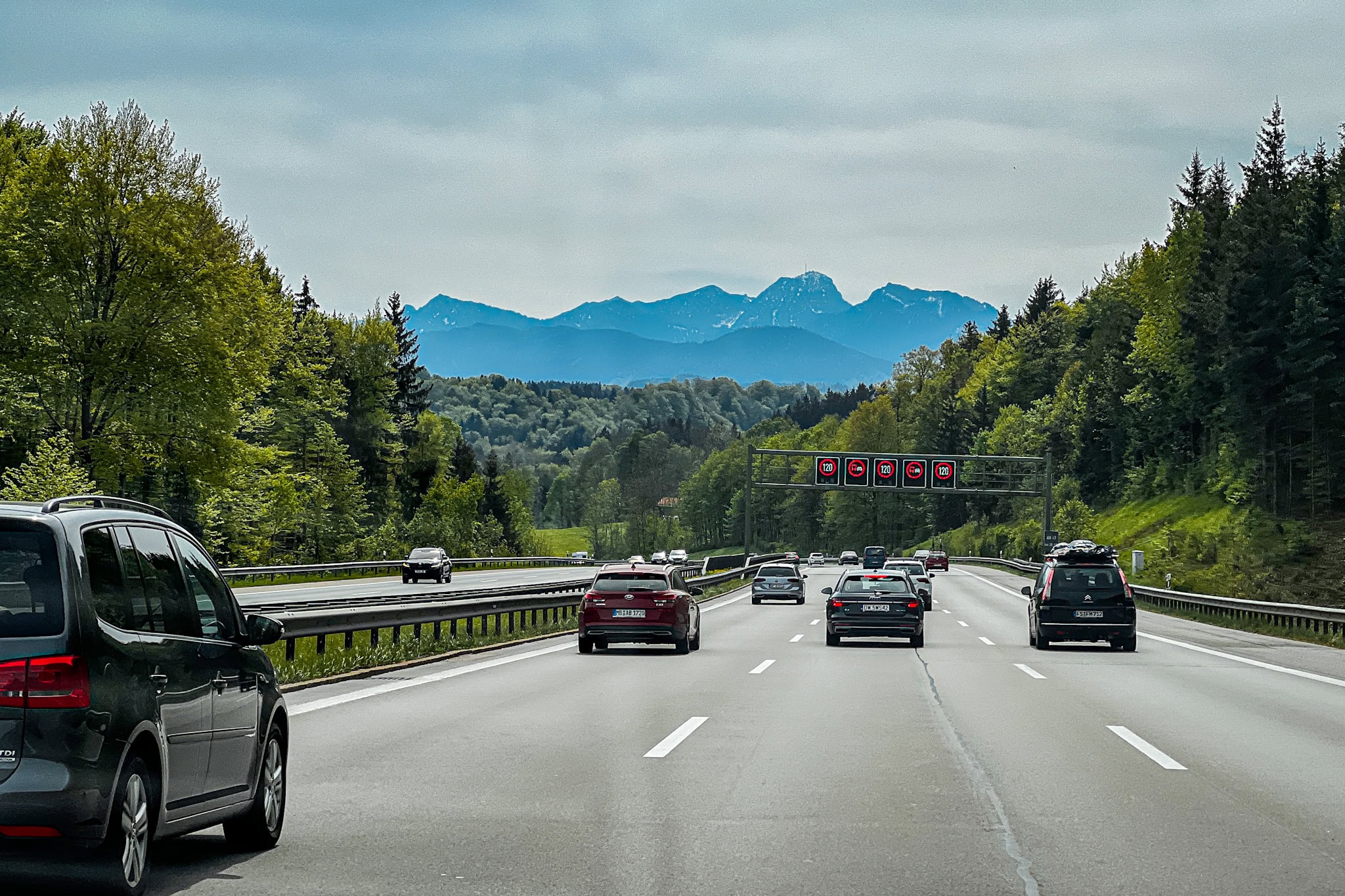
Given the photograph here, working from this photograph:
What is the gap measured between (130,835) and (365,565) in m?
61.2

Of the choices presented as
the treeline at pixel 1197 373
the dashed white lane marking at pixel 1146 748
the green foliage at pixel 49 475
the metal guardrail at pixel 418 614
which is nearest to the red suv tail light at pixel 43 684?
the dashed white lane marking at pixel 1146 748

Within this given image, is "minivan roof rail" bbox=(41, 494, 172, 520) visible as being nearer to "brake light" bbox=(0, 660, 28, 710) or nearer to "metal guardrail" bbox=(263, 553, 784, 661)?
"brake light" bbox=(0, 660, 28, 710)

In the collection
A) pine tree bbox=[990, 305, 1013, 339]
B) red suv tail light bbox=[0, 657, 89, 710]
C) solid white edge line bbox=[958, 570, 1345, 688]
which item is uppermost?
pine tree bbox=[990, 305, 1013, 339]

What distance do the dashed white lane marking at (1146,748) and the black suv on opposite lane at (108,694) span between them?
23.3 feet

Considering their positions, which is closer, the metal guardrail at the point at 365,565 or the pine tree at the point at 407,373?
the metal guardrail at the point at 365,565

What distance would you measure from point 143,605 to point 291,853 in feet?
6.19

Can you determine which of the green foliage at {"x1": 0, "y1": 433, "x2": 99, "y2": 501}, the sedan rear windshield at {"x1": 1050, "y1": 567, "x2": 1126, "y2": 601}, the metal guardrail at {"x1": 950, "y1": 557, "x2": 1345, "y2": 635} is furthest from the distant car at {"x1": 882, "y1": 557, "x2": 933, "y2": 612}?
the green foliage at {"x1": 0, "y1": 433, "x2": 99, "y2": 501}

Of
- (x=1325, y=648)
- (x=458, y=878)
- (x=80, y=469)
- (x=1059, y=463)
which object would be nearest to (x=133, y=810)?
(x=458, y=878)

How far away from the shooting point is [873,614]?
2700cm

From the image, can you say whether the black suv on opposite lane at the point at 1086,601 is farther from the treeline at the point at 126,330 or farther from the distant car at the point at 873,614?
the treeline at the point at 126,330

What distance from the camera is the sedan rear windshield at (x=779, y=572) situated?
1964 inches

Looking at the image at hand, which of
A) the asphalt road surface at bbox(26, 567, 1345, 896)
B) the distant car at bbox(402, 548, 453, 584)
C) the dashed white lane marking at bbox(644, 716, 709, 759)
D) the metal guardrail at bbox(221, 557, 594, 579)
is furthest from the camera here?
the distant car at bbox(402, 548, 453, 584)

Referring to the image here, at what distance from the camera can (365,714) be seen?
14227 millimetres

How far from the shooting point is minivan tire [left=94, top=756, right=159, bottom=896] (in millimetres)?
5758
